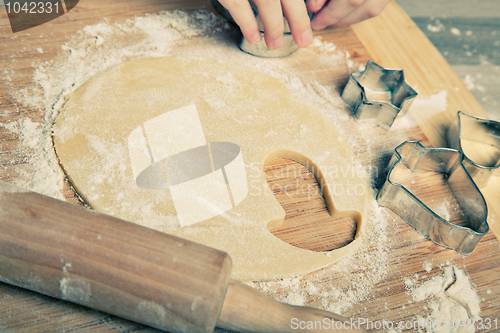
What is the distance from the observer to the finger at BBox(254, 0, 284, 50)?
927 millimetres

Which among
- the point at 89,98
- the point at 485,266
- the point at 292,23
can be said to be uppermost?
the point at 292,23

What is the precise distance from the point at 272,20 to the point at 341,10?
24 centimetres

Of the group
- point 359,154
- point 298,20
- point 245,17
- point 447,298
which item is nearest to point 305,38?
point 298,20

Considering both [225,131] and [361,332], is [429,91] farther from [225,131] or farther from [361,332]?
[361,332]

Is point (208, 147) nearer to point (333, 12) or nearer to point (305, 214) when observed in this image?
point (305, 214)

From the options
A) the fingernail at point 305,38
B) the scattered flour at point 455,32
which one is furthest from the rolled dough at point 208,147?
the scattered flour at point 455,32

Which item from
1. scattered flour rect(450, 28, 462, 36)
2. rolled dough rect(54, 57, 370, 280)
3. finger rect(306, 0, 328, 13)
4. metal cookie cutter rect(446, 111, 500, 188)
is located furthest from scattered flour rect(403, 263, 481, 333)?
scattered flour rect(450, 28, 462, 36)

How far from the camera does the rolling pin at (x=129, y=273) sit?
57 cm

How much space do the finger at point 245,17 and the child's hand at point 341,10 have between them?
0.63 ft

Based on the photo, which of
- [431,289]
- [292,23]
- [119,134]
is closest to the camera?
[431,289]

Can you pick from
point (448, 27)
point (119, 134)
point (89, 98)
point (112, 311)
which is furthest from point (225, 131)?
point (448, 27)

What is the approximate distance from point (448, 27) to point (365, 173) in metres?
1.25

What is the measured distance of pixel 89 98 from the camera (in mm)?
899

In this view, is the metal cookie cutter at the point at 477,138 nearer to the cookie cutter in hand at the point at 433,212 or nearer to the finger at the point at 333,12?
the cookie cutter in hand at the point at 433,212
